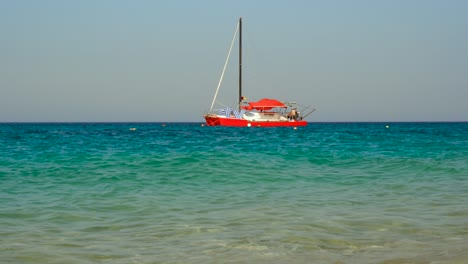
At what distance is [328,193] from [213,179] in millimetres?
3583

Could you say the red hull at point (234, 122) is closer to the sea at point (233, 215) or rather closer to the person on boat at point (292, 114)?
the person on boat at point (292, 114)

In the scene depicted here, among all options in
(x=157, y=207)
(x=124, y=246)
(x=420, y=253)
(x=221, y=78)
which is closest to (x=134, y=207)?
(x=157, y=207)

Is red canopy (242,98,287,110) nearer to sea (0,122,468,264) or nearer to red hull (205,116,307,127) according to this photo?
red hull (205,116,307,127)

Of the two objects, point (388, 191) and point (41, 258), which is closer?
point (41, 258)

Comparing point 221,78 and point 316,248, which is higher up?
point 221,78

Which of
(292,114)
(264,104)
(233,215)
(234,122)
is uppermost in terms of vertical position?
(264,104)

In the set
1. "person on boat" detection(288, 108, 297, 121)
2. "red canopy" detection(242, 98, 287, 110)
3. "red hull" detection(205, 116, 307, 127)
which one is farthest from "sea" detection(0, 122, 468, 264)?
"person on boat" detection(288, 108, 297, 121)

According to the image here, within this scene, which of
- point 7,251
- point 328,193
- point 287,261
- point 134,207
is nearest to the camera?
point 287,261

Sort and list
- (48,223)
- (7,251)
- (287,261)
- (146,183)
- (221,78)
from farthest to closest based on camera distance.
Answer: (221,78) → (146,183) → (48,223) → (7,251) → (287,261)

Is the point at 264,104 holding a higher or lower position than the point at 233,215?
higher

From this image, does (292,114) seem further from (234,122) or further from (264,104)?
(234,122)

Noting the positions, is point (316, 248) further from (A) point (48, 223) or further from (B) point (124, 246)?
(A) point (48, 223)

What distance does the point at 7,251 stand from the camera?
5.86 m

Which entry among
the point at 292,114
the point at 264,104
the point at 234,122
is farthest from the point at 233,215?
the point at 292,114
